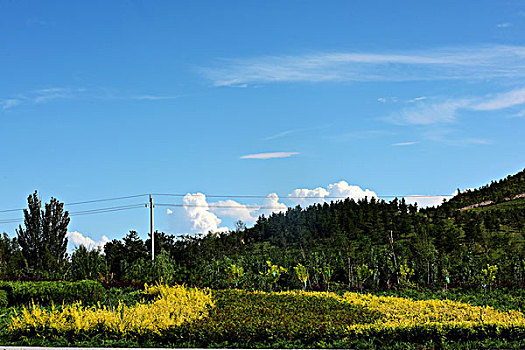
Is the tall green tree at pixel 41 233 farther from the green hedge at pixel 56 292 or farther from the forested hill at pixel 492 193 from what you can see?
the forested hill at pixel 492 193

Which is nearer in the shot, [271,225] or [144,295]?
[144,295]

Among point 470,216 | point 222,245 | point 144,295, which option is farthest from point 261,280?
point 470,216

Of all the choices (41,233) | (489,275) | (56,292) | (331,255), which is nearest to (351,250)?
(331,255)

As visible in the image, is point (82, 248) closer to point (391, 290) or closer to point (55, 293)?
point (55, 293)

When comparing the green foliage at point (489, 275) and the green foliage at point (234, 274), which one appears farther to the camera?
the green foliage at point (234, 274)

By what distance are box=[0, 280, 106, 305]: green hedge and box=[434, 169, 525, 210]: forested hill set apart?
2247 cm

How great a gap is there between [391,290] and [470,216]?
12967mm

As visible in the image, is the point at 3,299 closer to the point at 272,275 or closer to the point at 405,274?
the point at 272,275

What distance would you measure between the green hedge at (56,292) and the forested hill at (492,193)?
73.7 ft

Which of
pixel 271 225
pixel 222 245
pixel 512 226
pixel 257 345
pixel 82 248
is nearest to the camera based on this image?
pixel 257 345

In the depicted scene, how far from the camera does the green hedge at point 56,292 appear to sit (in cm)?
1379

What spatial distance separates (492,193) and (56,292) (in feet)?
93.2

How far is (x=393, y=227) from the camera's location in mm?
25281

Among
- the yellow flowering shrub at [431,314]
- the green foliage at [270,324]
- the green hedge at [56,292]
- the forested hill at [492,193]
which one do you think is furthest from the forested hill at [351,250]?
the green foliage at [270,324]
